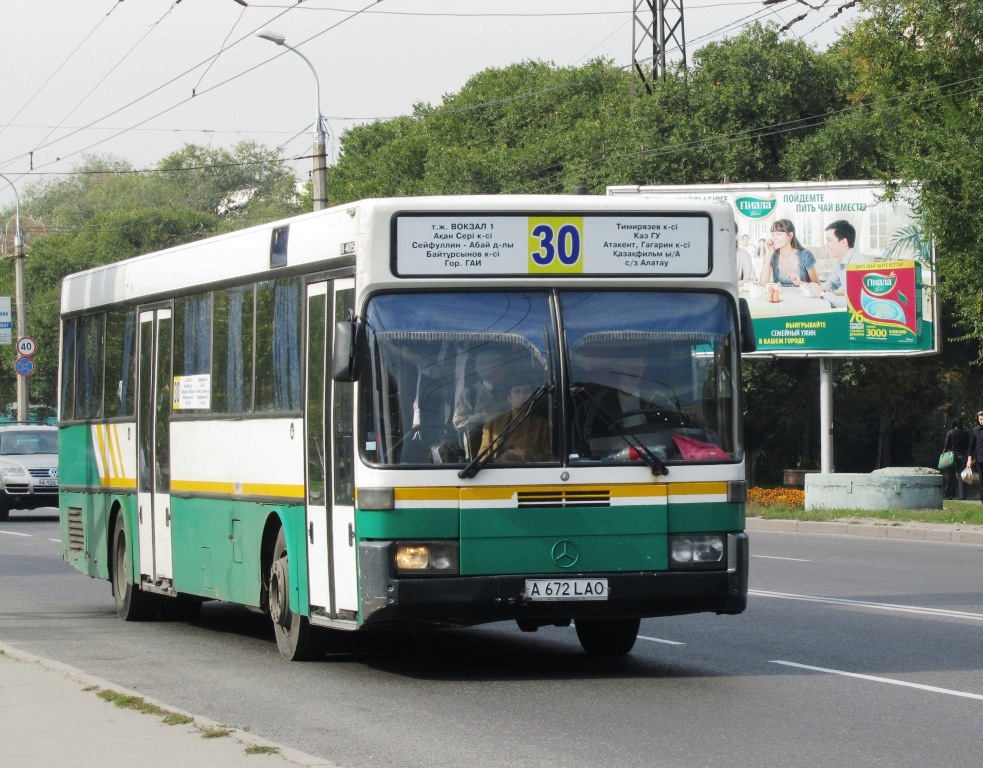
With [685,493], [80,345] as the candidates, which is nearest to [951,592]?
[685,493]

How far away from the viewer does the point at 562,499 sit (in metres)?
9.62

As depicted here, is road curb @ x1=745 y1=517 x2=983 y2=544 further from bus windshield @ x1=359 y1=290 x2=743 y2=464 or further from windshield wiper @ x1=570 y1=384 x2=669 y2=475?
windshield wiper @ x1=570 y1=384 x2=669 y2=475

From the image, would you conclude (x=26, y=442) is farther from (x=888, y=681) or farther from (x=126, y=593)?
(x=888, y=681)

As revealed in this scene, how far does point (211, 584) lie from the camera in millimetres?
12242

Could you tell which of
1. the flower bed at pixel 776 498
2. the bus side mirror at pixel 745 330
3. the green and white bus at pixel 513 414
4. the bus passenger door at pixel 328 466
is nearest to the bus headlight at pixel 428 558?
the green and white bus at pixel 513 414

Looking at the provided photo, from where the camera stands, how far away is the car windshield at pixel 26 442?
33.0 meters

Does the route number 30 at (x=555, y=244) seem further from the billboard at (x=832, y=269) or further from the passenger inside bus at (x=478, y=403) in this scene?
the billboard at (x=832, y=269)

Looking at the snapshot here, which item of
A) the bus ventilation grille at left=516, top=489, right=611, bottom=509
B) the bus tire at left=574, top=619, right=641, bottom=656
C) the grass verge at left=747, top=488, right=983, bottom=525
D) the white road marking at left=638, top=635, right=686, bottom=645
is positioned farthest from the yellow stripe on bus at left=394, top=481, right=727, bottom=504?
the grass verge at left=747, top=488, right=983, bottom=525

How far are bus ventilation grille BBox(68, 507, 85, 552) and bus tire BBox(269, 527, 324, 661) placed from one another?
16.3 feet

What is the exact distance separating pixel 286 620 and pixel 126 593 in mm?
3711

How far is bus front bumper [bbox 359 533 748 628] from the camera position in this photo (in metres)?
9.39

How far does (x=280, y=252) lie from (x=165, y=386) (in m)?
2.59

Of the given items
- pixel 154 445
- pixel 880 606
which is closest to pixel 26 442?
pixel 154 445

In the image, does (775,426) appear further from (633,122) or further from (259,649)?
(259,649)
